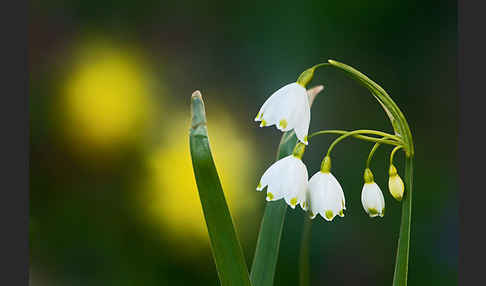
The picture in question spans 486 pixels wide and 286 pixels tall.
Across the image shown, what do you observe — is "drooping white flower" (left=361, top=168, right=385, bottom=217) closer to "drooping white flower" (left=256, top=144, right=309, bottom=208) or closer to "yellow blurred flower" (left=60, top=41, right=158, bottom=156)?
"drooping white flower" (left=256, top=144, right=309, bottom=208)

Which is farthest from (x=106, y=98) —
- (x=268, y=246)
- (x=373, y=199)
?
(x=373, y=199)

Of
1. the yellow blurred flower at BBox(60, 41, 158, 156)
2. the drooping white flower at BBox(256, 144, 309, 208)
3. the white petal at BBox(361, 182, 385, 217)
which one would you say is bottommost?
the white petal at BBox(361, 182, 385, 217)

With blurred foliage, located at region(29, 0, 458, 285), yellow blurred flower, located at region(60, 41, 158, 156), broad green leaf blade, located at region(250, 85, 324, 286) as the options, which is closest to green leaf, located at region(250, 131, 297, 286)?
broad green leaf blade, located at region(250, 85, 324, 286)

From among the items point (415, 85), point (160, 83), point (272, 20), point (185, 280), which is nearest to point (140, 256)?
point (185, 280)

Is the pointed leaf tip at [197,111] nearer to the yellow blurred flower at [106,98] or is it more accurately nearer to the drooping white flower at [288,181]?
the drooping white flower at [288,181]

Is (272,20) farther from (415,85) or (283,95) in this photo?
(283,95)

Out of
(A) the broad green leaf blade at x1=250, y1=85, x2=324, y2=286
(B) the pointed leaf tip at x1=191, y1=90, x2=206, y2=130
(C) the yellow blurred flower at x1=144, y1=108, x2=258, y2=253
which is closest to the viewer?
(B) the pointed leaf tip at x1=191, y1=90, x2=206, y2=130
